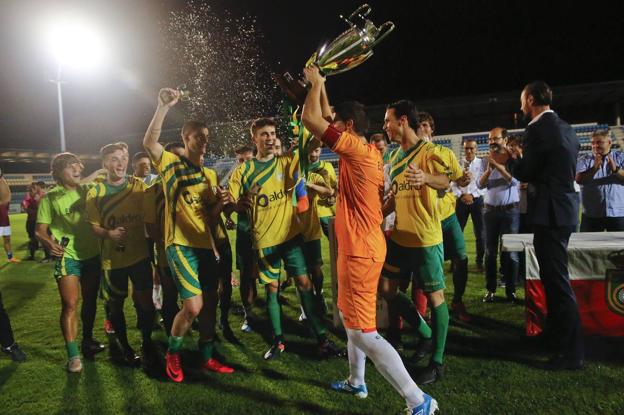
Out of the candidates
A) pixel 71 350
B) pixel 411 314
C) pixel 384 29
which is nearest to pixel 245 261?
pixel 71 350

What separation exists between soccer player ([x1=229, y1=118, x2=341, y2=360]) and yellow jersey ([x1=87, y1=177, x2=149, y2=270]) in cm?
101

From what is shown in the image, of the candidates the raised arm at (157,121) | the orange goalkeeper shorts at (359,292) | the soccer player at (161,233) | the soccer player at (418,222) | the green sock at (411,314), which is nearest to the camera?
the orange goalkeeper shorts at (359,292)

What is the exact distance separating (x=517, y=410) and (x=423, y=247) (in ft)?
4.31

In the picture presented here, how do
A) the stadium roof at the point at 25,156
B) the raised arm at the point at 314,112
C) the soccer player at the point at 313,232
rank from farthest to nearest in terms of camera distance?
the stadium roof at the point at 25,156, the soccer player at the point at 313,232, the raised arm at the point at 314,112

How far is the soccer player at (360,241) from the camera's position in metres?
2.68

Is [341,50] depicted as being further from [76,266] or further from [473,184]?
[473,184]

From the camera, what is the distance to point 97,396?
3.45 m

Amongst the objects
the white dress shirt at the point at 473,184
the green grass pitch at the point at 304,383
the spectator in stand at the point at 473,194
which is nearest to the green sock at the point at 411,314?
the green grass pitch at the point at 304,383

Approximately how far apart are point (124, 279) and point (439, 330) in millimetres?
2934

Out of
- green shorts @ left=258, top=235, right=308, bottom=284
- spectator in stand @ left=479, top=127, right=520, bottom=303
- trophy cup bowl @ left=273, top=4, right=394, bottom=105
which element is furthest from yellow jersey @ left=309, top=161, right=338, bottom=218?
trophy cup bowl @ left=273, top=4, right=394, bottom=105

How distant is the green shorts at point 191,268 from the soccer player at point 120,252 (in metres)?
0.63

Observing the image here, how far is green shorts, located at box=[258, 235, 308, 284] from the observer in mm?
4070

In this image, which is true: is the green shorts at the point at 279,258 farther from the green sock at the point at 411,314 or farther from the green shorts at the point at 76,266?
the green shorts at the point at 76,266

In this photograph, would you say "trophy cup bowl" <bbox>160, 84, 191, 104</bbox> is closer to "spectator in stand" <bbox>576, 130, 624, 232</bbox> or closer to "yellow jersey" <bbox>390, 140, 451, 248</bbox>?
"yellow jersey" <bbox>390, 140, 451, 248</bbox>
